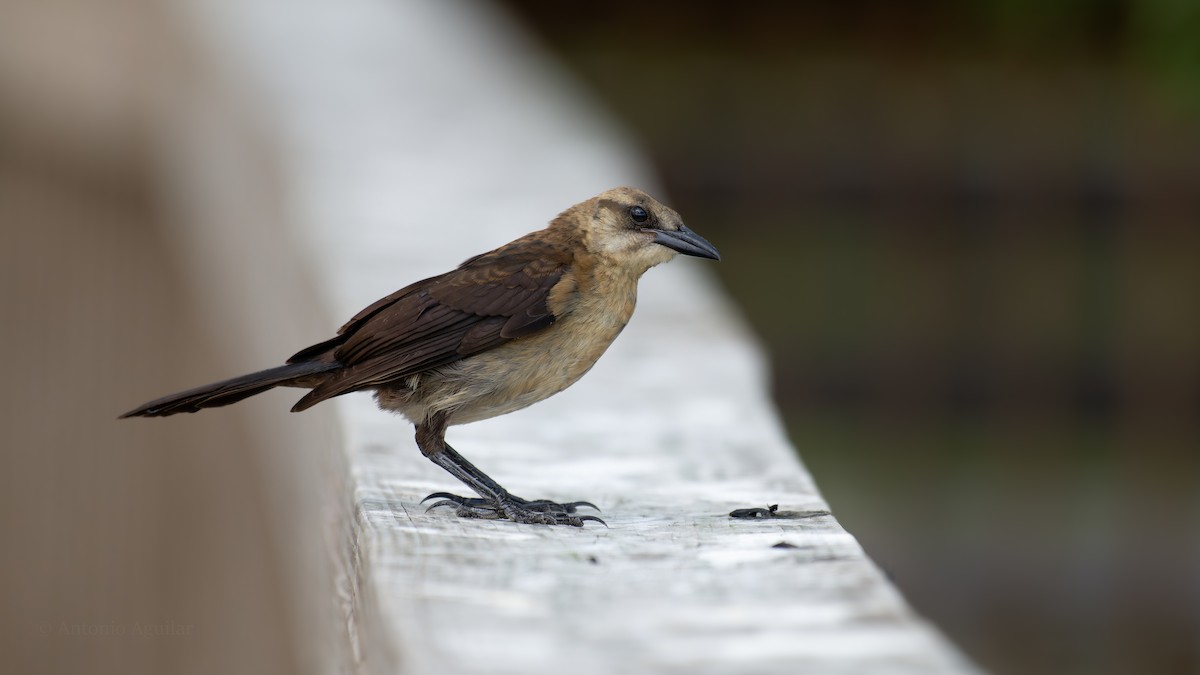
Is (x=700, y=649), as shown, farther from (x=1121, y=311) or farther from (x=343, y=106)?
(x=1121, y=311)

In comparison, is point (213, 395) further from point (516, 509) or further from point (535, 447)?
point (535, 447)

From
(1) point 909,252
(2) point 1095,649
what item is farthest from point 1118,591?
(1) point 909,252

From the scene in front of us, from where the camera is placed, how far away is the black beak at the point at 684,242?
354cm

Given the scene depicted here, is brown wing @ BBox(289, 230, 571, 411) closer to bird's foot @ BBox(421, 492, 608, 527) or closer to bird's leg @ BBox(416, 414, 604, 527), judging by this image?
bird's leg @ BBox(416, 414, 604, 527)

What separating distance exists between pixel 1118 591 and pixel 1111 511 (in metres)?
0.47

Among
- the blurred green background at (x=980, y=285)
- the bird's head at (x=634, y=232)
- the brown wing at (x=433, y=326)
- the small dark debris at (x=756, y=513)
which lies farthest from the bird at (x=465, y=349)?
the blurred green background at (x=980, y=285)

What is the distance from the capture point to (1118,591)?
26.6 feet

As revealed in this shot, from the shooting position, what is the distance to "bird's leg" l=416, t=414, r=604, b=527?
2.88 meters

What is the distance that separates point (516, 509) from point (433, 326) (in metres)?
0.52

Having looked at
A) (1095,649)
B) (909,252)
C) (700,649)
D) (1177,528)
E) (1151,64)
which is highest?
Result: (1151,64)

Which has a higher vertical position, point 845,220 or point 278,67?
point 278,67

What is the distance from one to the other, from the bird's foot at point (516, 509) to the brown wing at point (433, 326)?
1.05 ft

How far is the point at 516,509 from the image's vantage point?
9.70 ft

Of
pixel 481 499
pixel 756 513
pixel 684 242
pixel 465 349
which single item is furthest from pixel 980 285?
pixel 756 513
